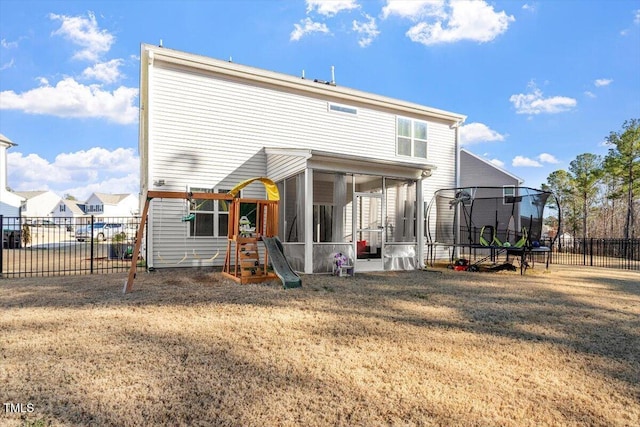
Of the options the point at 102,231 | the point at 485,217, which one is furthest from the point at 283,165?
the point at 102,231

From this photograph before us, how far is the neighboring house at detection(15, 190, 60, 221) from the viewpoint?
51.4m

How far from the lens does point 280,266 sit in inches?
307

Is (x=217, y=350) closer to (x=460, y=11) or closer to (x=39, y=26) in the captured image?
(x=460, y=11)

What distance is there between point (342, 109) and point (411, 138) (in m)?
3.30

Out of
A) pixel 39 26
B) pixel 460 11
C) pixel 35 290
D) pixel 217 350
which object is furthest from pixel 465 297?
pixel 39 26

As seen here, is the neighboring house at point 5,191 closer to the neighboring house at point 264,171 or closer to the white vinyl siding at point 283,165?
the neighboring house at point 264,171

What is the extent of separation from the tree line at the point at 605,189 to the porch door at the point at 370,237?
1678cm

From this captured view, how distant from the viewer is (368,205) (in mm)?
10281

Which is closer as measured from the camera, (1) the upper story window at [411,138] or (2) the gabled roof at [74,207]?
(1) the upper story window at [411,138]

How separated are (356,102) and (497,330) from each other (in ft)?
33.2

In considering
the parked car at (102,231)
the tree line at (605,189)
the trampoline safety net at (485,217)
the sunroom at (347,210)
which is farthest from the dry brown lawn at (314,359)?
the tree line at (605,189)

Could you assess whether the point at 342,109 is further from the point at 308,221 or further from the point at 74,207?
the point at 74,207

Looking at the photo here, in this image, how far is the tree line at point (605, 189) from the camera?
893 inches

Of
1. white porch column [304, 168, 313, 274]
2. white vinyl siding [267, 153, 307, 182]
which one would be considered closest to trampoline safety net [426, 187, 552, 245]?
white porch column [304, 168, 313, 274]
